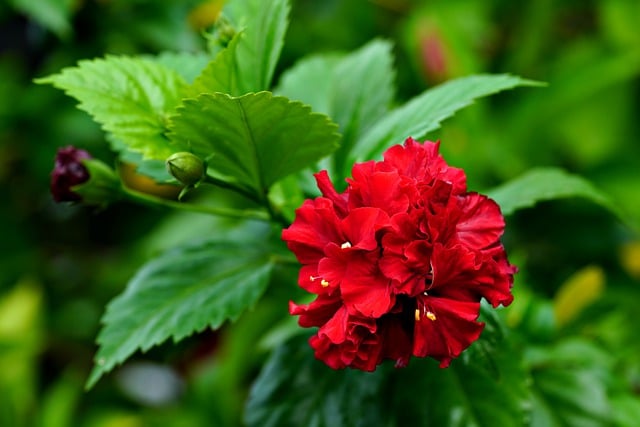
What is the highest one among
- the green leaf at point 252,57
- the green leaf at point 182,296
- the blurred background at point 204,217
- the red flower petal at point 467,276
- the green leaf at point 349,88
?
the green leaf at point 252,57

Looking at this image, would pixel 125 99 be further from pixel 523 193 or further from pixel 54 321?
pixel 54 321

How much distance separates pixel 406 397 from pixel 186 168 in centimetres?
33

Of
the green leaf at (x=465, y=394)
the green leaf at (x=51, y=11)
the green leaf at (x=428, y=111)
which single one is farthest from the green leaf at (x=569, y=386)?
the green leaf at (x=51, y=11)

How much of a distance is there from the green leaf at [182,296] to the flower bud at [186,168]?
0.51 ft

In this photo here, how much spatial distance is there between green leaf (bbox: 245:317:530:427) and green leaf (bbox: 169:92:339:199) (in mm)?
221

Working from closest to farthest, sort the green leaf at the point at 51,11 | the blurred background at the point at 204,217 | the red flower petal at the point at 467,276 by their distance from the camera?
the red flower petal at the point at 467,276 → the green leaf at the point at 51,11 → the blurred background at the point at 204,217

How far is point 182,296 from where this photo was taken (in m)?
0.87

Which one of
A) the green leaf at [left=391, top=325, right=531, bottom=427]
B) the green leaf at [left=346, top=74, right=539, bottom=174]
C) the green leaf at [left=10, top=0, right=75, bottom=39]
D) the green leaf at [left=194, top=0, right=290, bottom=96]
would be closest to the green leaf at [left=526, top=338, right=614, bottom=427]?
the green leaf at [left=391, top=325, right=531, bottom=427]

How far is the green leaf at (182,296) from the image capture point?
82cm

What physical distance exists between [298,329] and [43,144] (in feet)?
2.90

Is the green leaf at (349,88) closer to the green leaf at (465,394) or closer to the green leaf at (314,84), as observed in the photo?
the green leaf at (314,84)

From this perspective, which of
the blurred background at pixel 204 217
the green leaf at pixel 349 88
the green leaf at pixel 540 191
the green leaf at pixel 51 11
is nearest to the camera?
the green leaf at pixel 540 191

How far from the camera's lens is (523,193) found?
0.89m

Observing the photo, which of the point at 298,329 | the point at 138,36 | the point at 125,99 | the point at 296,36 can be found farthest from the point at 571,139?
the point at 125,99
